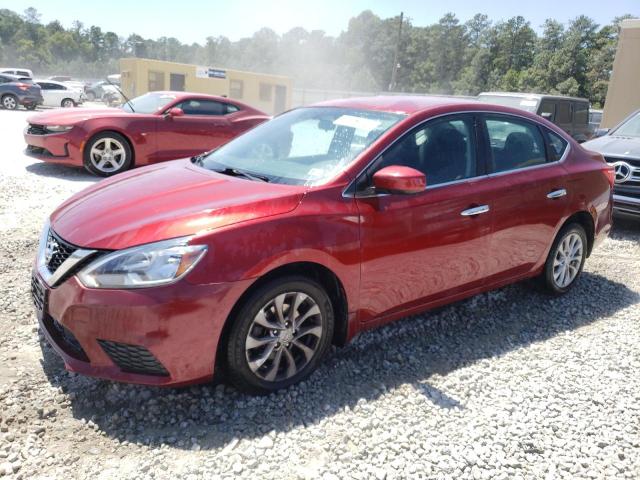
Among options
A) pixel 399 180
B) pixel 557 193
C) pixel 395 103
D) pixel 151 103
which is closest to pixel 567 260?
pixel 557 193

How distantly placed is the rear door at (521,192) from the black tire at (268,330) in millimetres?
1506

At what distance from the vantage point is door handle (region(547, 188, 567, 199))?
4.20 m

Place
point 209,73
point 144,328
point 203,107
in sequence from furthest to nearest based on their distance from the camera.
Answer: point 209,73 < point 203,107 < point 144,328

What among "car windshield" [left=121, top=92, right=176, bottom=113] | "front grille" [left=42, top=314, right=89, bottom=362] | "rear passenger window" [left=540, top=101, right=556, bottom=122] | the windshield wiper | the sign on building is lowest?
"front grille" [left=42, top=314, right=89, bottom=362]

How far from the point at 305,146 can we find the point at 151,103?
21.0ft

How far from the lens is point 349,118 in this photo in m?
3.63

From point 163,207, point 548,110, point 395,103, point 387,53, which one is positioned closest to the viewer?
point 163,207

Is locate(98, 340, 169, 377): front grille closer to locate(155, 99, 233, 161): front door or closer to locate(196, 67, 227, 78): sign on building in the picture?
locate(155, 99, 233, 161): front door

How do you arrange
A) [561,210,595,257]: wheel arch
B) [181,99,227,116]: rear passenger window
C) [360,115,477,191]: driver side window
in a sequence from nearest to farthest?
[360,115,477,191]: driver side window, [561,210,595,257]: wheel arch, [181,99,227,116]: rear passenger window

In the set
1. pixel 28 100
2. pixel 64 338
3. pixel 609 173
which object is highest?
pixel 609 173

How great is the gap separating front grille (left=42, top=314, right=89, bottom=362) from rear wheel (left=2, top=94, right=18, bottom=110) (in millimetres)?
23468

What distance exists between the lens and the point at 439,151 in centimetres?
358

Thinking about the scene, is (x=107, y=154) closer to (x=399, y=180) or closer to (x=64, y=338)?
(x=64, y=338)

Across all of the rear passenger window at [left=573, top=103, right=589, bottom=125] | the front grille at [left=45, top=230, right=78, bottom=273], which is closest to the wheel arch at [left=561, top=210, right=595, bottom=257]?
the front grille at [left=45, top=230, right=78, bottom=273]
